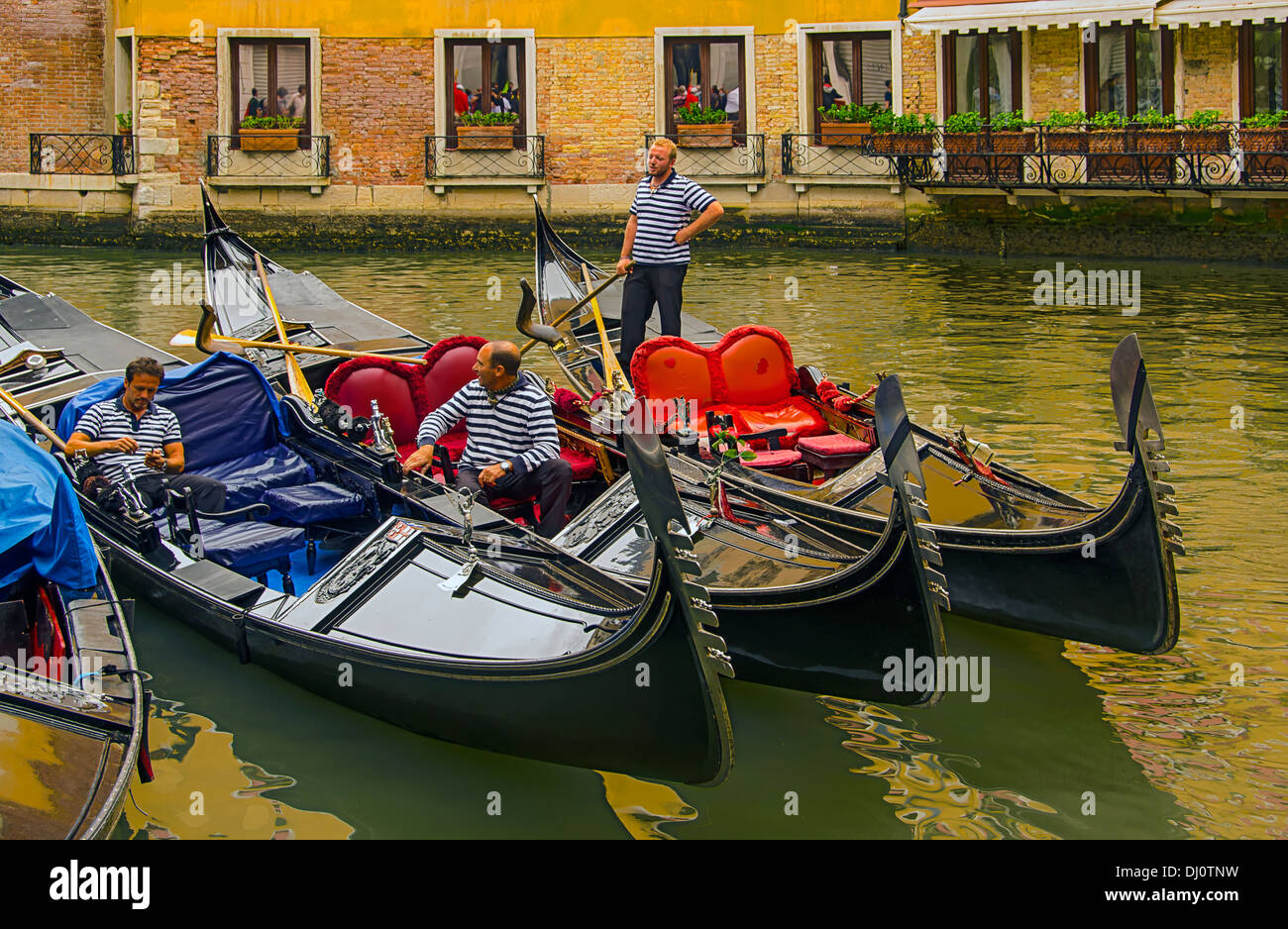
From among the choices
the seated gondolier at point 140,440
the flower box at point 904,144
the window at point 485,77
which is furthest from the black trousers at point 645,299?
the window at point 485,77

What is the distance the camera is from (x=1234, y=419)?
561cm

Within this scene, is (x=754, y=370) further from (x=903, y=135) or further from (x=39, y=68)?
(x=39, y=68)

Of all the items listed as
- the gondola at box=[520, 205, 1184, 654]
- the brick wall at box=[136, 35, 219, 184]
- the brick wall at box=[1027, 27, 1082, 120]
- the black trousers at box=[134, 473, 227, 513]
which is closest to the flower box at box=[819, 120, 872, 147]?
the brick wall at box=[1027, 27, 1082, 120]

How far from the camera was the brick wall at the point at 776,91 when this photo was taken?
12133 mm

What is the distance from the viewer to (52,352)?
478cm

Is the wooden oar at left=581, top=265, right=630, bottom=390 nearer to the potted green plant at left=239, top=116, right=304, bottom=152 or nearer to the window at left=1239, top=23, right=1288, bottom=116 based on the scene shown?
the window at left=1239, top=23, right=1288, bottom=116

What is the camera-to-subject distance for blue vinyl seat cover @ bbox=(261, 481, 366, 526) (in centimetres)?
360

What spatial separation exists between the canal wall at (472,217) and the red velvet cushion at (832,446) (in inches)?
311

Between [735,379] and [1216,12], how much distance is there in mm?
7549

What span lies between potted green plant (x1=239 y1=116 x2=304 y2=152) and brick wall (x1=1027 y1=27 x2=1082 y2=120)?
19.8ft

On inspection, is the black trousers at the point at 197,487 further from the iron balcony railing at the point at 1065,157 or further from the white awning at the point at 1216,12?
the white awning at the point at 1216,12

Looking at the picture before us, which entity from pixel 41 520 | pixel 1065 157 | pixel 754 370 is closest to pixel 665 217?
pixel 754 370
